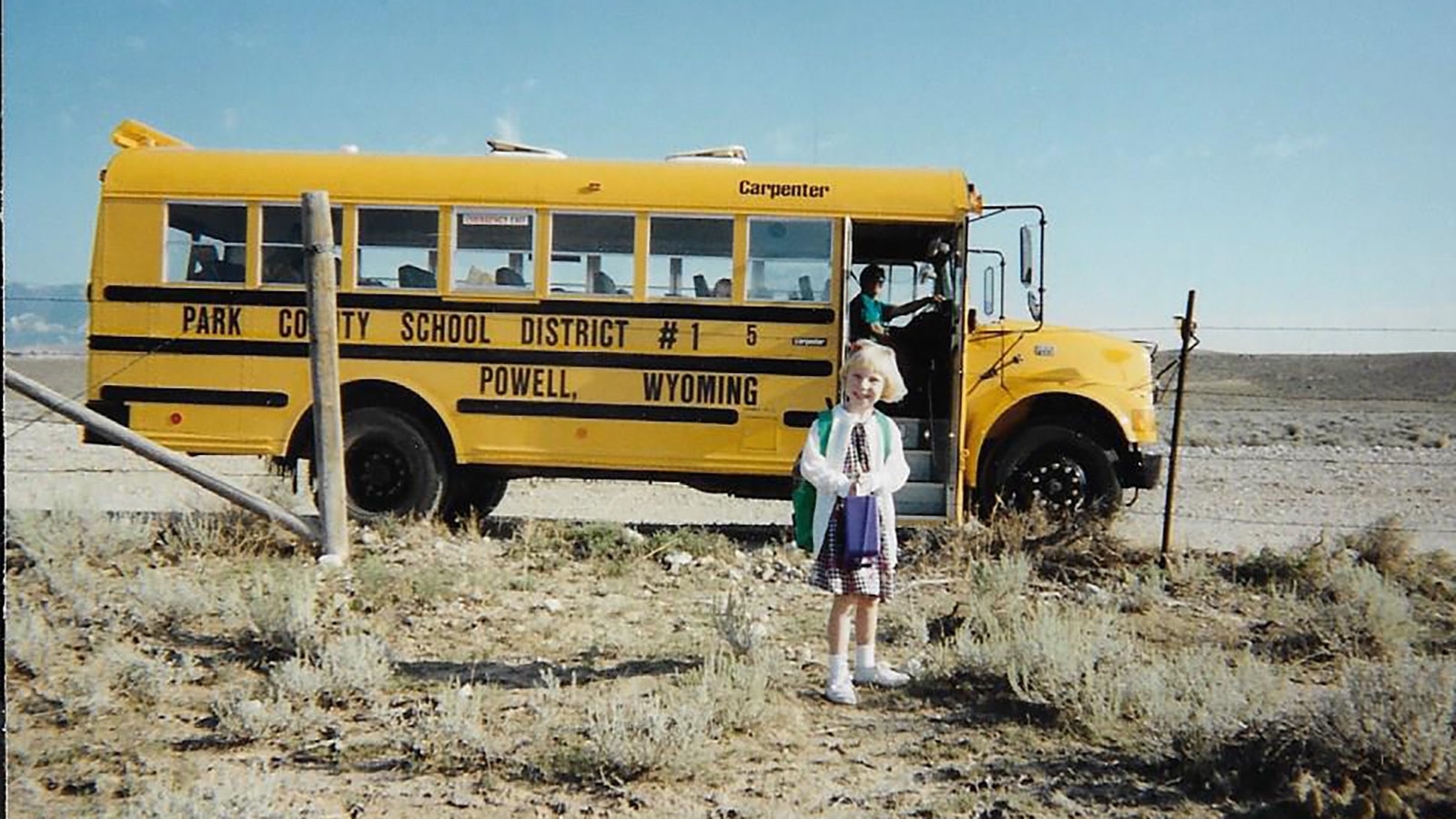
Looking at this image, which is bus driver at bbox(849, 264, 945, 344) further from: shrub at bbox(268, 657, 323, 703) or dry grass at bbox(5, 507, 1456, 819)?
shrub at bbox(268, 657, 323, 703)

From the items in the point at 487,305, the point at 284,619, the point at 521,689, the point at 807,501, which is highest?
the point at 487,305

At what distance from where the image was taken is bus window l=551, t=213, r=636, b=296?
7.95 m

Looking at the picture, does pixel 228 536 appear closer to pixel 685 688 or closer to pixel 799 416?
pixel 799 416

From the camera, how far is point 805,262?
7.91 meters

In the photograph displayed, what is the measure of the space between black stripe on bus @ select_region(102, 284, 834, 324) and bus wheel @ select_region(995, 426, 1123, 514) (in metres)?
1.67

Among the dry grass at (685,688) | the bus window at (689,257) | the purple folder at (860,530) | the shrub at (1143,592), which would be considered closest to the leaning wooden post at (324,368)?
the dry grass at (685,688)

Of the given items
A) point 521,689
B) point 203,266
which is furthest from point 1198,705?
point 203,266

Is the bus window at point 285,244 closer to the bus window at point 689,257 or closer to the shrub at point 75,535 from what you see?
the shrub at point 75,535

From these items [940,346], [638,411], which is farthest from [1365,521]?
[638,411]

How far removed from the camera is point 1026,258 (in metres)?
7.74

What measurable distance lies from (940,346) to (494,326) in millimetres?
3295

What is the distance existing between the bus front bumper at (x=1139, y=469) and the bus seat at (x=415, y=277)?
16.8ft

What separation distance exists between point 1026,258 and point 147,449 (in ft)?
18.6

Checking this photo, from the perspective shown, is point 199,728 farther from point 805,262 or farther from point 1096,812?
point 805,262
